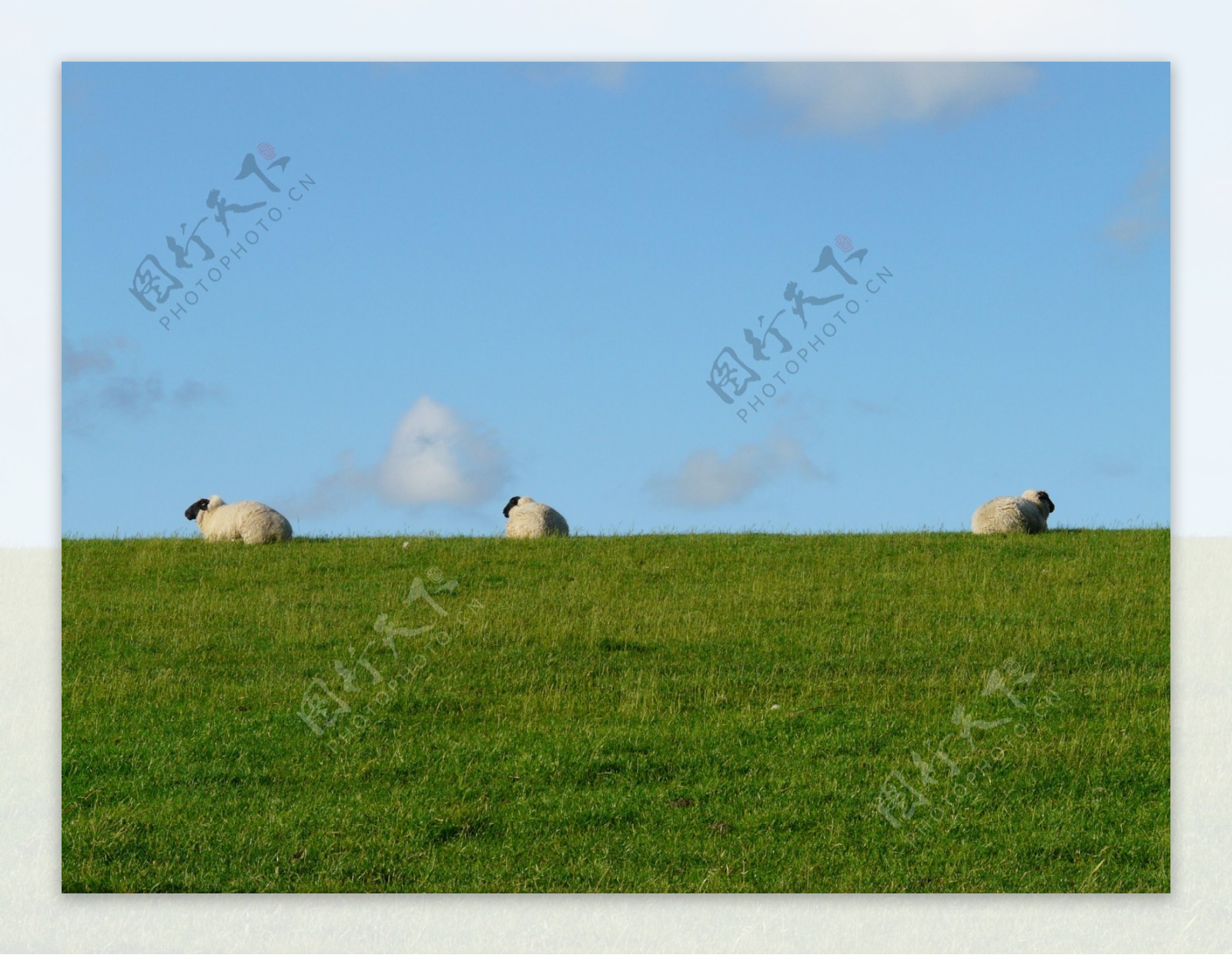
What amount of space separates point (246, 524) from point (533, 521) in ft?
22.0

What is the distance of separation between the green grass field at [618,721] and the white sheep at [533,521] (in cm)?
229

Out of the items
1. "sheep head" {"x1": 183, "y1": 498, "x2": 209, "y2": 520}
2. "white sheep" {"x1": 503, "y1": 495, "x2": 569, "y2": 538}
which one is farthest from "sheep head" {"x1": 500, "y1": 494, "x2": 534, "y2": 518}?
"sheep head" {"x1": 183, "y1": 498, "x2": 209, "y2": 520}

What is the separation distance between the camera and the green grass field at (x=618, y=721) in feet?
41.6

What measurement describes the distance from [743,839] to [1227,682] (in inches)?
397

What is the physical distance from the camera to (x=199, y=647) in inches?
834

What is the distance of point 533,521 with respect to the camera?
31031mm

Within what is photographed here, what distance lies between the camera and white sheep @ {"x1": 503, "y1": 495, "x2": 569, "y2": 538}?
3092 centimetres

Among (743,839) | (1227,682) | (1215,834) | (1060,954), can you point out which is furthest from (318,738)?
(1227,682)

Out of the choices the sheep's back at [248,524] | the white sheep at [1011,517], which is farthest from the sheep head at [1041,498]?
the sheep's back at [248,524]

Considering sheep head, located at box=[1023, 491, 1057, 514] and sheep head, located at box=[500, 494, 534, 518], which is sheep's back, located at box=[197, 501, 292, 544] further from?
sheep head, located at box=[1023, 491, 1057, 514]

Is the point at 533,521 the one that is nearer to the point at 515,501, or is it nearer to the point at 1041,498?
the point at 515,501

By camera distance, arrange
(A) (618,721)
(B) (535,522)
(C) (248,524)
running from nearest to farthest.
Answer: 1. (A) (618,721)
2. (C) (248,524)
3. (B) (535,522)

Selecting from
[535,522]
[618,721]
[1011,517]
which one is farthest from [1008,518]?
[618,721]

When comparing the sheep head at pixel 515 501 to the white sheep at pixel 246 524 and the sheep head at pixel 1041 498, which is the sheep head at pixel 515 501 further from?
the sheep head at pixel 1041 498
